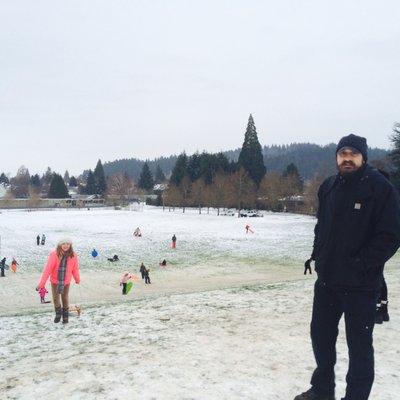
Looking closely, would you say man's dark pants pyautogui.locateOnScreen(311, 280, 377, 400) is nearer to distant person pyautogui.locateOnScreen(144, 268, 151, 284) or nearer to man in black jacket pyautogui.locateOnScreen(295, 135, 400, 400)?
man in black jacket pyautogui.locateOnScreen(295, 135, 400, 400)

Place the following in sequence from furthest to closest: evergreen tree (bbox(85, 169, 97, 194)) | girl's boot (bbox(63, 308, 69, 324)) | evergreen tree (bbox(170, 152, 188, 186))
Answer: evergreen tree (bbox(85, 169, 97, 194)) < evergreen tree (bbox(170, 152, 188, 186)) < girl's boot (bbox(63, 308, 69, 324))

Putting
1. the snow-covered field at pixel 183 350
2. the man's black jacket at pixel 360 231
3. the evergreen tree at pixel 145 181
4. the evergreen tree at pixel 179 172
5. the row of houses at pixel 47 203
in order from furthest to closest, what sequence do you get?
the evergreen tree at pixel 145 181, the row of houses at pixel 47 203, the evergreen tree at pixel 179 172, the snow-covered field at pixel 183 350, the man's black jacket at pixel 360 231

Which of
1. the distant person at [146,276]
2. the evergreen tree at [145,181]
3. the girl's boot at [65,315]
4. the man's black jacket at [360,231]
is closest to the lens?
the man's black jacket at [360,231]

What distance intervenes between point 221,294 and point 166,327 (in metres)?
3.80

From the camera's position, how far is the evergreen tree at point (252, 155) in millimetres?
102688

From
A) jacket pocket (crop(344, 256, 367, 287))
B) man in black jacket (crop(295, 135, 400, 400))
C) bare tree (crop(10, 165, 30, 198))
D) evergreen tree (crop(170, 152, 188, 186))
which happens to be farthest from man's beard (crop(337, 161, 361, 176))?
bare tree (crop(10, 165, 30, 198))

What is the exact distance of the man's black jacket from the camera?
360 cm

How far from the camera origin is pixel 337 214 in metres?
3.87

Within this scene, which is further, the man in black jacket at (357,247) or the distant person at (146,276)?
the distant person at (146,276)

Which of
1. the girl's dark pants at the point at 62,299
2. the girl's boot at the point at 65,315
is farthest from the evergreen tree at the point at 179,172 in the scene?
the girl's boot at the point at 65,315

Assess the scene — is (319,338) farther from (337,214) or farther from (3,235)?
(3,235)

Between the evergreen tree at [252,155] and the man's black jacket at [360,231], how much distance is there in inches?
3912

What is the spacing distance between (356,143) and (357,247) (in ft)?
3.25

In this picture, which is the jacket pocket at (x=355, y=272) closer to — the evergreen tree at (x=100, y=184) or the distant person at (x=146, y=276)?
the distant person at (x=146, y=276)
